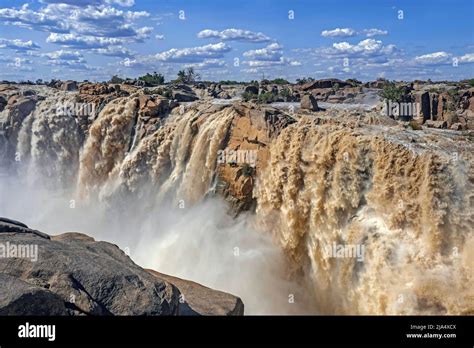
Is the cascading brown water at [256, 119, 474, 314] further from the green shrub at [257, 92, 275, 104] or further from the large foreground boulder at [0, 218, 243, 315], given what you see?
the green shrub at [257, 92, 275, 104]

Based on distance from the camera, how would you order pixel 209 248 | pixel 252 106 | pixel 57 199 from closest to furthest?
1. pixel 209 248
2. pixel 252 106
3. pixel 57 199

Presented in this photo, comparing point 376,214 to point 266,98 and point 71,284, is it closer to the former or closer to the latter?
point 71,284

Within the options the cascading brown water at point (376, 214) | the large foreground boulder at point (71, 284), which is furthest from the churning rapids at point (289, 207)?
the large foreground boulder at point (71, 284)

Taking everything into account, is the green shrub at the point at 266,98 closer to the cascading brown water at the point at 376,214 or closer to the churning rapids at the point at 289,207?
the churning rapids at the point at 289,207

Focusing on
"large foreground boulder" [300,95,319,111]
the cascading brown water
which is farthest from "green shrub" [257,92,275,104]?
the cascading brown water

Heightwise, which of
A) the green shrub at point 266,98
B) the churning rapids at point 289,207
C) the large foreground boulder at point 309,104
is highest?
the green shrub at point 266,98

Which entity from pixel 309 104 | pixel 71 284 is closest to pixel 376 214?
pixel 71 284

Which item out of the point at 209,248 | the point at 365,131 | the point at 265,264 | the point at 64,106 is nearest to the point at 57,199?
the point at 64,106
